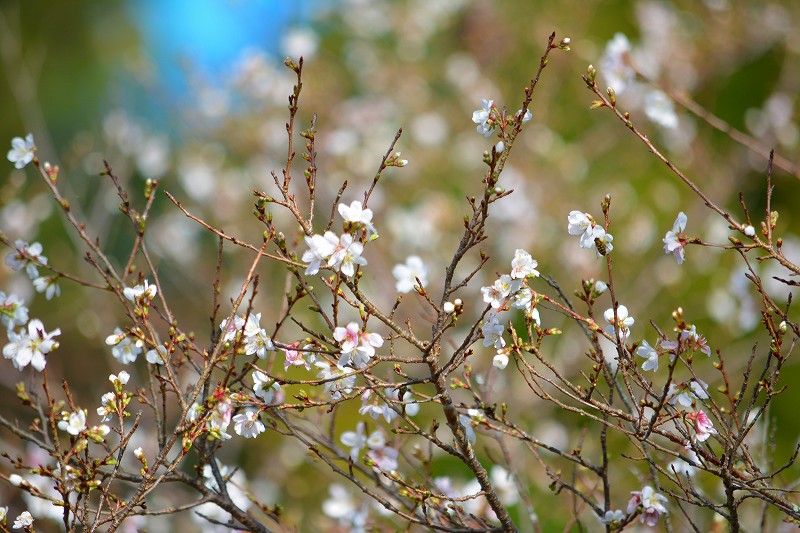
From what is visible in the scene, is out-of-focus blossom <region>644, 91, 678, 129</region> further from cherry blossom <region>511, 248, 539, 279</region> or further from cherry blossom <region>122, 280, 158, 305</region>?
cherry blossom <region>122, 280, 158, 305</region>

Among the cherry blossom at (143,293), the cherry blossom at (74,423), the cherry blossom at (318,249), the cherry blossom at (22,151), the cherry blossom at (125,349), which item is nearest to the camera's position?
the cherry blossom at (318,249)

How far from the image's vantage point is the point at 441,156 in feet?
20.6

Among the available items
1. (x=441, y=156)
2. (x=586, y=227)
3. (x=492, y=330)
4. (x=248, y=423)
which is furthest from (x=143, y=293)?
(x=441, y=156)

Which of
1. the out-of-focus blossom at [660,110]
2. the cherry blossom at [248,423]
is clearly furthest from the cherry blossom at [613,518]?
the out-of-focus blossom at [660,110]

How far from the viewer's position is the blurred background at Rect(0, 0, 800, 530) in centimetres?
461

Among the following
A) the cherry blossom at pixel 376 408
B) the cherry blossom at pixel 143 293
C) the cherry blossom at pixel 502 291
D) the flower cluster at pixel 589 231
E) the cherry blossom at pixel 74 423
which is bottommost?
the cherry blossom at pixel 74 423

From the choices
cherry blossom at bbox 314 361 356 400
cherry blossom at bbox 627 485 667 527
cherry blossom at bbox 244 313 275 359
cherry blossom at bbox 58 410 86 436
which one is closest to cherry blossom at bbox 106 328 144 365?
cherry blossom at bbox 58 410 86 436

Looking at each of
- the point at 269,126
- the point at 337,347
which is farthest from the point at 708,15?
the point at 337,347

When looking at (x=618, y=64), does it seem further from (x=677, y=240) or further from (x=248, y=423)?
(x=248, y=423)

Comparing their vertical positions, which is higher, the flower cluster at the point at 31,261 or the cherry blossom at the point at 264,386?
the flower cluster at the point at 31,261

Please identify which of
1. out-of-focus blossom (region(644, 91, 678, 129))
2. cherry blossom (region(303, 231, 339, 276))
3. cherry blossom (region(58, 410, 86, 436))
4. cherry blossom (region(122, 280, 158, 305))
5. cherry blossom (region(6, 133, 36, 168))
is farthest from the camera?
out-of-focus blossom (region(644, 91, 678, 129))

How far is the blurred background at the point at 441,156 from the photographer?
461cm

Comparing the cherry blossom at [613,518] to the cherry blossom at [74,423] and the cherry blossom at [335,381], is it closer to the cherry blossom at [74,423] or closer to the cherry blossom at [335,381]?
the cherry blossom at [335,381]

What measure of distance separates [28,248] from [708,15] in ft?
18.4
